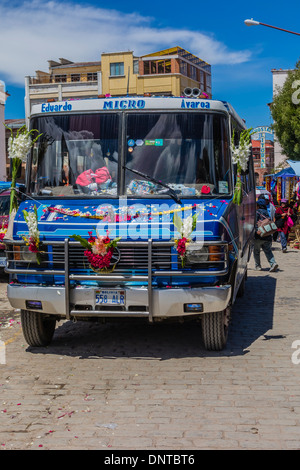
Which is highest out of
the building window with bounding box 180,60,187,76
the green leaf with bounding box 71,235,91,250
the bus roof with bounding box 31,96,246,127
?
the building window with bounding box 180,60,187,76

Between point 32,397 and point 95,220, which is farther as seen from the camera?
point 95,220

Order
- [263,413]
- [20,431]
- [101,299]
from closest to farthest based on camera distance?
1. [20,431]
2. [263,413]
3. [101,299]

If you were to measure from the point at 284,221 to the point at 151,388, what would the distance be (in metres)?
14.2

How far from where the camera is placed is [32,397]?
555cm

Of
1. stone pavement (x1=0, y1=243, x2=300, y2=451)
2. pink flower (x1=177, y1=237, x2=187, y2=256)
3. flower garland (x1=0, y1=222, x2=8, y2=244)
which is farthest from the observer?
flower garland (x1=0, y1=222, x2=8, y2=244)

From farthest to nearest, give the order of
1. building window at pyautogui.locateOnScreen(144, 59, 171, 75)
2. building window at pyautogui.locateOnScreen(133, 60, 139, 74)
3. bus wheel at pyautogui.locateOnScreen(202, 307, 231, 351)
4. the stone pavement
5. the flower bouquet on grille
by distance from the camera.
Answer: building window at pyautogui.locateOnScreen(133, 60, 139, 74)
building window at pyautogui.locateOnScreen(144, 59, 171, 75)
bus wheel at pyautogui.locateOnScreen(202, 307, 231, 351)
the flower bouquet on grille
the stone pavement

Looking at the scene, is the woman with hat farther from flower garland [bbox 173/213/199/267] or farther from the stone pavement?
flower garland [bbox 173/213/199/267]

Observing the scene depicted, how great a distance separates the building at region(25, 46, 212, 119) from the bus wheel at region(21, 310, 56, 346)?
208ft

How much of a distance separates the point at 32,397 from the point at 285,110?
3773 centimetres

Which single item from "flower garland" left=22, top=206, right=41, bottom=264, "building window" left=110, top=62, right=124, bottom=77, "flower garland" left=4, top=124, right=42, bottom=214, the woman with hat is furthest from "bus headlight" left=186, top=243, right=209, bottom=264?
"building window" left=110, top=62, right=124, bottom=77

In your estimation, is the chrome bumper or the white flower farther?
the white flower

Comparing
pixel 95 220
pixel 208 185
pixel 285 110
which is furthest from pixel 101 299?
pixel 285 110

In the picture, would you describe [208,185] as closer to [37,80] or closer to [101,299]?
[101,299]

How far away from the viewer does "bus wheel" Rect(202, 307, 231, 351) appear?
670cm
